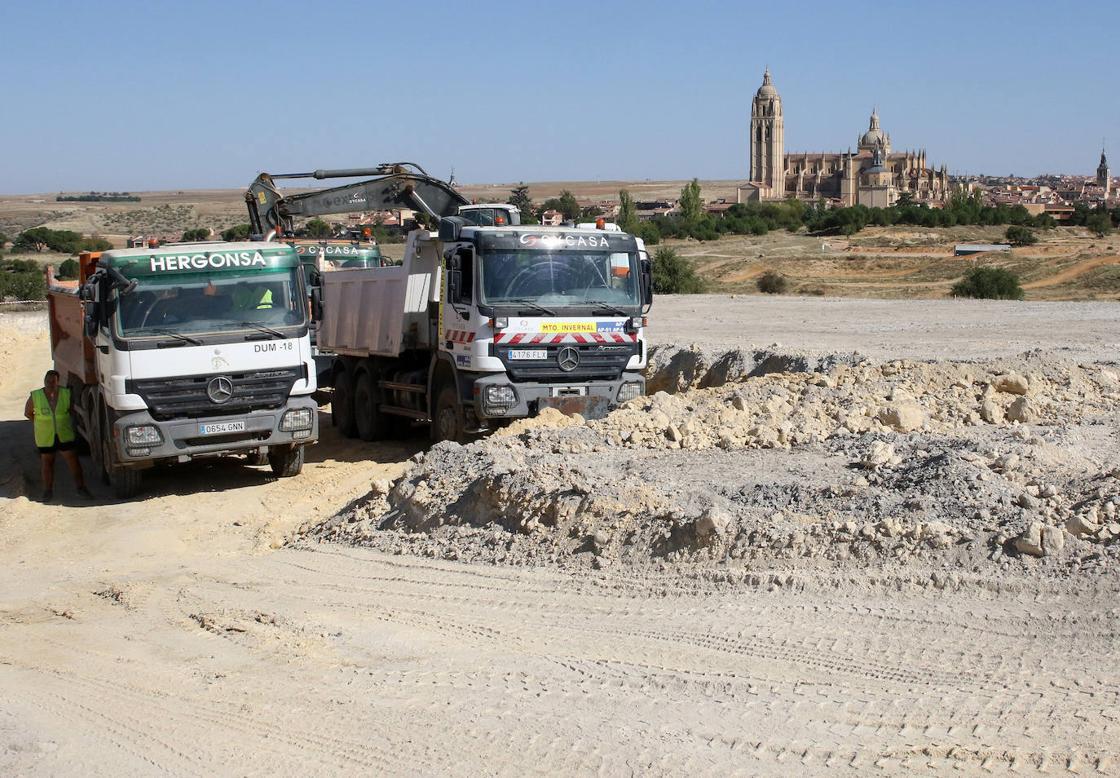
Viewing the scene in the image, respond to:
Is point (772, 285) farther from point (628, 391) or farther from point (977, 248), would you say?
point (628, 391)

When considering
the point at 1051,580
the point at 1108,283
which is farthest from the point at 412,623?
the point at 1108,283

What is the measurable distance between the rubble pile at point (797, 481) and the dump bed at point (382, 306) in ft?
9.61

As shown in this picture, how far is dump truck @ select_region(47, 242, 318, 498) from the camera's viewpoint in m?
12.5

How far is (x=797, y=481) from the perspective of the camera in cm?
972

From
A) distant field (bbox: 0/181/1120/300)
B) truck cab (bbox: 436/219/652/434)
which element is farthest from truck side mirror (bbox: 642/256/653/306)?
distant field (bbox: 0/181/1120/300)

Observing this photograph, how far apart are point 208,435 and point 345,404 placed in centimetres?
527

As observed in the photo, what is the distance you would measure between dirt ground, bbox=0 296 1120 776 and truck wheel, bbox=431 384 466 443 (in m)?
2.06

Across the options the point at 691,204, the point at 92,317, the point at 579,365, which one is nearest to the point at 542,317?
the point at 579,365

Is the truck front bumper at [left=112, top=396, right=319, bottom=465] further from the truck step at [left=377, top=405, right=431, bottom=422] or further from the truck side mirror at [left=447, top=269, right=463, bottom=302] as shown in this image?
the truck step at [left=377, top=405, right=431, bottom=422]

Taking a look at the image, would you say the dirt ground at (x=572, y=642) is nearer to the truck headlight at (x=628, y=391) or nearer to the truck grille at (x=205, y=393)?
the truck grille at (x=205, y=393)

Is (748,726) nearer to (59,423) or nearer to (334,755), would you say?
(334,755)

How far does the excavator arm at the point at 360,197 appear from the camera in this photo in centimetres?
1920

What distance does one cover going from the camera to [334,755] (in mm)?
5984

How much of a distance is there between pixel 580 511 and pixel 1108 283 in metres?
45.3
